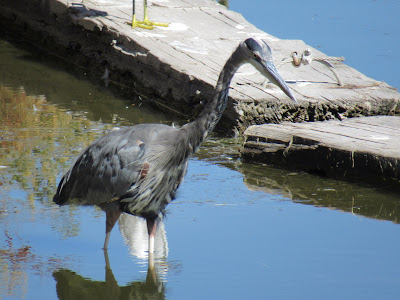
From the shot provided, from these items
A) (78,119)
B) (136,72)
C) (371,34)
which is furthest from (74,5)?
(371,34)

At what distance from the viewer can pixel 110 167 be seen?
189 inches

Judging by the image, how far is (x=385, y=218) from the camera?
5535 millimetres

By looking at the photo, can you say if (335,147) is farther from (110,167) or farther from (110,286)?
(110,286)

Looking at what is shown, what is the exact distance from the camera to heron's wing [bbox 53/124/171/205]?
Answer: 4742mm

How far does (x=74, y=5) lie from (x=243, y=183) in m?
4.83

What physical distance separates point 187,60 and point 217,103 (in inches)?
148

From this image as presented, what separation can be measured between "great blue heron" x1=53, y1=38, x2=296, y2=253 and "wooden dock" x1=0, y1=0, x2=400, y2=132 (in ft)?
7.97

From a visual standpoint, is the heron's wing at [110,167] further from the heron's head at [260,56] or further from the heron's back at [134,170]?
the heron's head at [260,56]

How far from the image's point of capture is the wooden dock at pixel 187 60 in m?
7.41

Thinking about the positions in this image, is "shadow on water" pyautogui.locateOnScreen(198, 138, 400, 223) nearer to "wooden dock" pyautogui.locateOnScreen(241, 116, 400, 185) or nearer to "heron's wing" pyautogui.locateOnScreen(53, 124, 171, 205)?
"wooden dock" pyautogui.locateOnScreen(241, 116, 400, 185)

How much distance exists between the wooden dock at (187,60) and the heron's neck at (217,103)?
254cm

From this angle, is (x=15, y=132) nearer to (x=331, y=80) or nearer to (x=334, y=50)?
(x=331, y=80)

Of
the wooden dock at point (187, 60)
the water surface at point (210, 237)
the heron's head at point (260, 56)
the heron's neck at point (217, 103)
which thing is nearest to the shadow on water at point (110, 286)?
the water surface at point (210, 237)

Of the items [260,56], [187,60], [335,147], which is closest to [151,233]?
[260,56]
